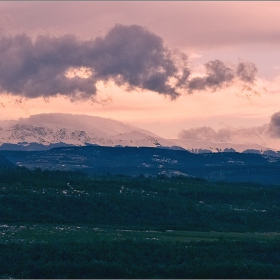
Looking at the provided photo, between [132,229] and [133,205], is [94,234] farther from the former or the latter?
[133,205]

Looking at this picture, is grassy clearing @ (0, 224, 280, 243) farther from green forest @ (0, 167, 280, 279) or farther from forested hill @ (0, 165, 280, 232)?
forested hill @ (0, 165, 280, 232)

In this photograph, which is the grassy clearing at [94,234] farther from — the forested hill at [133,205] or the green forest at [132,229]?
the forested hill at [133,205]

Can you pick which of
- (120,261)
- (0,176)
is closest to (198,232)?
(120,261)

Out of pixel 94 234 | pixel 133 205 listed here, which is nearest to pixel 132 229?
pixel 94 234

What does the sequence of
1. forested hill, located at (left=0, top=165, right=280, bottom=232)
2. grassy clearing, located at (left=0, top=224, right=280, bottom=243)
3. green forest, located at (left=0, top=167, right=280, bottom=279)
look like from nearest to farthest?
green forest, located at (left=0, top=167, right=280, bottom=279)
grassy clearing, located at (left=0, top=224, right=280, bottom=243)
forested hill, located at (left=0, top=165, right=280, bottom=232)

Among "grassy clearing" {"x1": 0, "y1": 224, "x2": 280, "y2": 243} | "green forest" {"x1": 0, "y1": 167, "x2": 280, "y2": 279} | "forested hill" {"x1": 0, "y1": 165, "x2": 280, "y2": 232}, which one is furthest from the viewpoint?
"forested hill" {"x1": 0, "y1": 165, "x2": 280, "y2": 232}

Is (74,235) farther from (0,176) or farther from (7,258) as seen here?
(0,176)

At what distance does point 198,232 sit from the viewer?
135750 millimetres

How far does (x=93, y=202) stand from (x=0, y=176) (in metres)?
35.2

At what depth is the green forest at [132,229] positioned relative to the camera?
94125 mm

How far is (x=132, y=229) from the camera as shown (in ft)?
441

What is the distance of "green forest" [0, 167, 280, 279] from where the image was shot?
9412 centimetres

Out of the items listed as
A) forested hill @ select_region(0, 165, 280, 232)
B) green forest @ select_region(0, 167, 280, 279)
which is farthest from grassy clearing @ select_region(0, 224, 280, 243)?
forested hill @ select_region(0, 165, 280, 232)

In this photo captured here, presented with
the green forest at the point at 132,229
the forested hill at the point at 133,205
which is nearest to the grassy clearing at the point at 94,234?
the green forest at the point at 132,229
